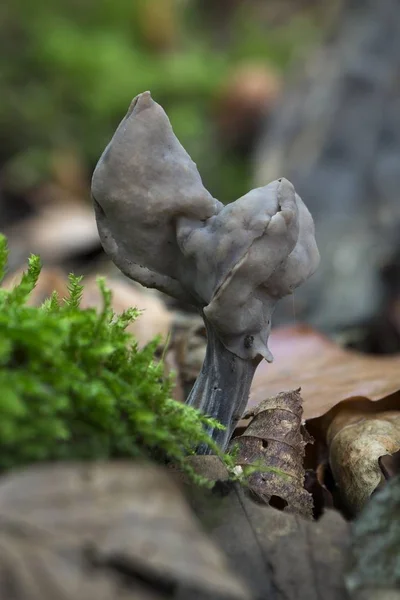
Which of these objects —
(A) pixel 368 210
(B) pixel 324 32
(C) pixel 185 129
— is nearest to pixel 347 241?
(A) pixel 368 210

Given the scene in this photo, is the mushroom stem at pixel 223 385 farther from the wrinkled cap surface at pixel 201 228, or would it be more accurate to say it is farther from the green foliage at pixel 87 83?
the green foliage at pixel 87 83

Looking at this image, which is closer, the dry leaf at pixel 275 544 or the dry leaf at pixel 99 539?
the dry leaf at pixel 99 539

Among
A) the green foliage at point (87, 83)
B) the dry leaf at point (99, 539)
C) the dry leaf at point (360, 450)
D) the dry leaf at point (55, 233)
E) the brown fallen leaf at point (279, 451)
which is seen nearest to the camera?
the dry leaf at point (99, 539)

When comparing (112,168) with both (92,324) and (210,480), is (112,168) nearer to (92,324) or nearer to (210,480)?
(92,324)

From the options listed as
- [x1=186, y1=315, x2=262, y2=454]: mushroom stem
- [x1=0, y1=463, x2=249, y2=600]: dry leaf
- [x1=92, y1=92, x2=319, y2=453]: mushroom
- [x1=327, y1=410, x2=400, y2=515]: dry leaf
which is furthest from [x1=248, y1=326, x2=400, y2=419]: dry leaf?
[x1=0, y1=463, x2=249, y2=600]: dry leaf

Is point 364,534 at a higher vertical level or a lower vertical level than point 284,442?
lower

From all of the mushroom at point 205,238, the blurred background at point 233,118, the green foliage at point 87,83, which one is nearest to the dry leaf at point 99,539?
the mushroom at point 205,238
